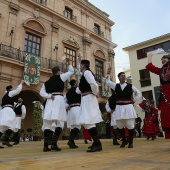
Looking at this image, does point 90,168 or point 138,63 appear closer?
point 90,168

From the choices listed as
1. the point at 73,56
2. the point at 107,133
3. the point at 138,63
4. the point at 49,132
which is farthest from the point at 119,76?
the point at 138,63

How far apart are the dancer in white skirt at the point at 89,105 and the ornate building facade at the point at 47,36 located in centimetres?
853

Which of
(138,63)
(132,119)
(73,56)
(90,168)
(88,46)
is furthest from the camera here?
(138,63)

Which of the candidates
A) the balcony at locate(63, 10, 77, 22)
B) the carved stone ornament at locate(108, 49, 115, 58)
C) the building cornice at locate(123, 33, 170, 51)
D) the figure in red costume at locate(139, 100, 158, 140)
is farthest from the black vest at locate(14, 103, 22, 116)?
the building cornice at locate(123, 33, 170, 51)

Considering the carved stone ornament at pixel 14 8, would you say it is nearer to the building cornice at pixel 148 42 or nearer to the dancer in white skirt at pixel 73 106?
the dancer in white skirt at pixel 73 106

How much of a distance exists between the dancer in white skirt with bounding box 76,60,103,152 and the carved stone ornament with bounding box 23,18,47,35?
35.8 feet

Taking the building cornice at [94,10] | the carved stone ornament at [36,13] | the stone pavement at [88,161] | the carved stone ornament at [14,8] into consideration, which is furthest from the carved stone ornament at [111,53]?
the stone pavement at [88,161]

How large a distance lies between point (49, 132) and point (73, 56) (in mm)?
12944

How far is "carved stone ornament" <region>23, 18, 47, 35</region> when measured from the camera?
13.7m

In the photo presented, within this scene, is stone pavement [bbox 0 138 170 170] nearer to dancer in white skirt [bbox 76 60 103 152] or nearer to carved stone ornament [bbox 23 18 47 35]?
dancer in white skirt [bbox 76 60 103 152]

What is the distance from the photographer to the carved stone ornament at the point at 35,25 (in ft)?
45.0

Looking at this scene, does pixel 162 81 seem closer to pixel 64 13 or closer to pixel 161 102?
pixel 161 102

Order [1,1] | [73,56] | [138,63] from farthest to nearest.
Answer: [138,63]
[73,56]
[1,1]

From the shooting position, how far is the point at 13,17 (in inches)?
513
